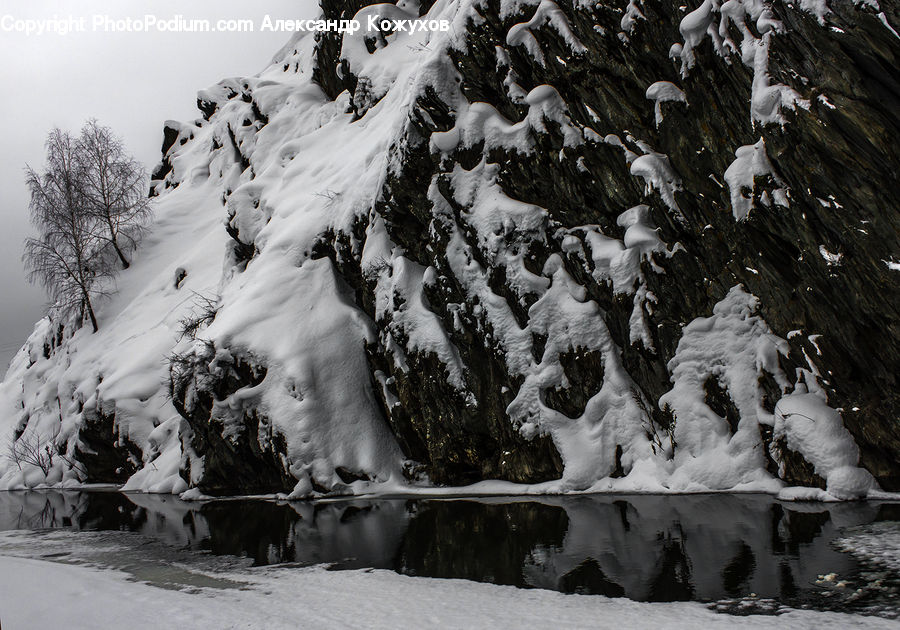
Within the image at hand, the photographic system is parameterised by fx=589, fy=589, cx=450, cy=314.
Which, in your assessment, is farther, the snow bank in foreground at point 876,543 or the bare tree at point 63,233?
the bare tree at point 63,233

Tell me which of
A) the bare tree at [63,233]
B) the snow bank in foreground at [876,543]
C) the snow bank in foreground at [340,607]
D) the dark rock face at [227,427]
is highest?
the bare tree at [63,233]

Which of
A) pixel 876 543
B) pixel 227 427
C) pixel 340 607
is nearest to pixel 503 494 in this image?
pixel 340 607

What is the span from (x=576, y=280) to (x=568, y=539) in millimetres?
7425

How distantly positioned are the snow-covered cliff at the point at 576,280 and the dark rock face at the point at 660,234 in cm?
5

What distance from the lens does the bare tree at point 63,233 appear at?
32312mm

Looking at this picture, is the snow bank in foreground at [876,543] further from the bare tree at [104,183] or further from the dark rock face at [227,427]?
the bare tree at [104,183]

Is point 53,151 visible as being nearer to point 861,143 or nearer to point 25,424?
point 25,424

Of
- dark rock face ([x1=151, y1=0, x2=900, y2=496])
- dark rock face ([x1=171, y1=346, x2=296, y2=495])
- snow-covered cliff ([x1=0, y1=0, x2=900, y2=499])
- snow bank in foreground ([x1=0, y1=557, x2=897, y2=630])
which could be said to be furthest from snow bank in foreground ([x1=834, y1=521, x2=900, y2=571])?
dark rock face ([x1=171, y1=346, x2=296, y2=495])

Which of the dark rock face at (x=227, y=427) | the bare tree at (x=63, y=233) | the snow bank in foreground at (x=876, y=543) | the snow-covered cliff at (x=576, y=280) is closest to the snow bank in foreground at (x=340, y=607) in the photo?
the snow bank in foreground at (x=876, y=543)

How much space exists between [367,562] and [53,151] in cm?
3523

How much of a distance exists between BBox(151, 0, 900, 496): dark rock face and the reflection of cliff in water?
2049 mm

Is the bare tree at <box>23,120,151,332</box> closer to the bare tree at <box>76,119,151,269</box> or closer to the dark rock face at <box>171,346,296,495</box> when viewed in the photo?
the bare tree at <box>76,119,151,269</box>

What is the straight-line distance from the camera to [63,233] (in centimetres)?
3256

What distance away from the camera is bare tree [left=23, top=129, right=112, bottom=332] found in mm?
32312
